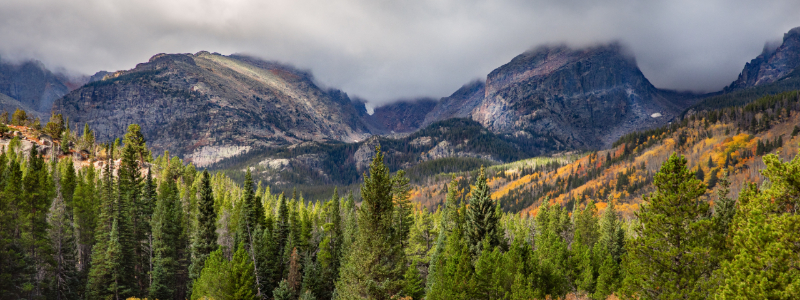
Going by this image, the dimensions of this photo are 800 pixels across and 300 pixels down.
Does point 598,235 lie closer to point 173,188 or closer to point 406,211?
point 406,211

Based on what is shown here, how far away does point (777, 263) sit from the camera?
1426cm

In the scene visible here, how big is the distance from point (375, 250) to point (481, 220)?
1883 centimetres

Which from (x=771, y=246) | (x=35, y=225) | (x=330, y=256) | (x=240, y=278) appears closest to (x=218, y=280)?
(x=240, y=278)

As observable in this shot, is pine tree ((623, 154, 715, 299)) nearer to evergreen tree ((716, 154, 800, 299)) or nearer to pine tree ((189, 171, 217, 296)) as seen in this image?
evergreen tree ((716, 154, 800, 299))

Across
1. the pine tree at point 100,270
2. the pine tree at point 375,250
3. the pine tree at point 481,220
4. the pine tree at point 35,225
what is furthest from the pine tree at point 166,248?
the pine tree at point 481,220

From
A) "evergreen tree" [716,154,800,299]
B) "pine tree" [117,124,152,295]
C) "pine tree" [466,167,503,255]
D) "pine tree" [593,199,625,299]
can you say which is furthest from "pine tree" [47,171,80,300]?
"evergreen tree" [716,154,800,299]

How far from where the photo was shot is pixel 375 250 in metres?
26.3

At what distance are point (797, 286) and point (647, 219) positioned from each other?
377 inches

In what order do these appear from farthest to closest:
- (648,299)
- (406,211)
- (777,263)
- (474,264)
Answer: (406,211)
(474,264)
(648,299)
(777,263)

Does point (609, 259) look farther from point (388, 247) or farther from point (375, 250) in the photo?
point (375, 250)

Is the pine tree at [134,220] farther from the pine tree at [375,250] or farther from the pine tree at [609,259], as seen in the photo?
the pine tree at [609,259]

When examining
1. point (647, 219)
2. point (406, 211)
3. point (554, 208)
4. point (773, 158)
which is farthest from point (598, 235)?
point (773, 158)

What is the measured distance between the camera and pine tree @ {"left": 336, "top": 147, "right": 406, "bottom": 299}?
2600 centimetres

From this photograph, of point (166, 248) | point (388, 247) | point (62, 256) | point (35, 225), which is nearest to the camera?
point (388, 247)
